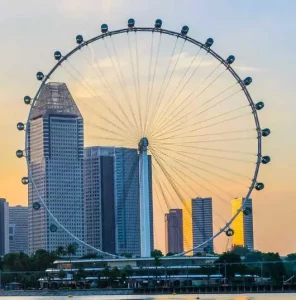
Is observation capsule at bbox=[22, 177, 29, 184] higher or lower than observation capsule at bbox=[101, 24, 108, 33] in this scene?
lower

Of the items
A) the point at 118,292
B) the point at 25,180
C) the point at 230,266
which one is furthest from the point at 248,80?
the point at 230,266

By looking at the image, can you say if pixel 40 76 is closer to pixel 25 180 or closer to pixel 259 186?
pixel 25 180

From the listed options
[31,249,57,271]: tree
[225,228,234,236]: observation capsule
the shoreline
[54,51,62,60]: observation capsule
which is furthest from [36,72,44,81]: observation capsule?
[31,249,57,271]: tree

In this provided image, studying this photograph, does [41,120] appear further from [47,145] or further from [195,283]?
[195,283]

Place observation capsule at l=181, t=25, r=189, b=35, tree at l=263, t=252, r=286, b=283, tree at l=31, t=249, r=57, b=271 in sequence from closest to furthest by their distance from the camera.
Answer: observation capsule at l=181, t=25, r=189, b=35 < tree at l=263, t=252, r=286, b=283 < tree at l=31, t=249, r=57, b=271

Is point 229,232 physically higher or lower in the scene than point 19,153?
lower

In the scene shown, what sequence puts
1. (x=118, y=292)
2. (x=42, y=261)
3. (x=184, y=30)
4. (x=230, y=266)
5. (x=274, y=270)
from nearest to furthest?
(x=184, y=30), (x=118, y=292), (x=230, y=266), (x=274, y=270), (x=42, y=261)

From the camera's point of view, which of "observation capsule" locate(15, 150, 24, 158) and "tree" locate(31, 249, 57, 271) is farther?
"tree" locate(31, 249, 57, 271)

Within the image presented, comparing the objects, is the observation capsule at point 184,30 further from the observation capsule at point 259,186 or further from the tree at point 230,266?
the tree at point 230,266

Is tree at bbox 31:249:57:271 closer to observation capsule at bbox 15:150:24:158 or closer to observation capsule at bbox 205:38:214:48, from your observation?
observation capsule at bbox 15:150:24:158

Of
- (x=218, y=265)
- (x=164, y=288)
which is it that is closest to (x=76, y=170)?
(x=218, y=265)

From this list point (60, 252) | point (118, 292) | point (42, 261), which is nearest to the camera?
point (118, 292)

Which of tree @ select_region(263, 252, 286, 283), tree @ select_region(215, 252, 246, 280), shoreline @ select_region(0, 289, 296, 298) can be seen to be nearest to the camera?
shoreline @ select_region(0, 289, 296, 298)

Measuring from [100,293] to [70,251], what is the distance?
111ft
